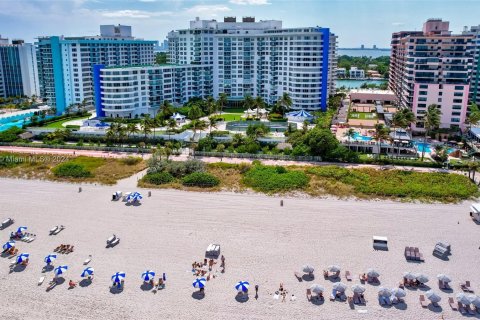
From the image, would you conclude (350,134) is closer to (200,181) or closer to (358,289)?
(200,181)

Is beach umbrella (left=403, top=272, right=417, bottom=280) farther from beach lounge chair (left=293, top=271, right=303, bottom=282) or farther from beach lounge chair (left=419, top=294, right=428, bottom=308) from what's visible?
beach lounge chair (left=293, top=271, right=303, bottom=282)

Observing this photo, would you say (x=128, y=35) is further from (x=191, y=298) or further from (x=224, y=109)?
(x=191, y=298)

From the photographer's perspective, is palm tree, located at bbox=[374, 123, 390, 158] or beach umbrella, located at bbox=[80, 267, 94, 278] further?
palm tree, located at bbox=[374, 123, 390, 158]

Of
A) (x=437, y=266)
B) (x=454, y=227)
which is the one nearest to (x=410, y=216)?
(x=454, y=227)

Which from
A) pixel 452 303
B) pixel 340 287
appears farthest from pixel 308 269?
pixel 452 303

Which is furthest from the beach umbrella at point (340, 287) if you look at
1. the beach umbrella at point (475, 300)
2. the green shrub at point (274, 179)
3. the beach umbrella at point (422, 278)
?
the green shrub at point (274, 179)

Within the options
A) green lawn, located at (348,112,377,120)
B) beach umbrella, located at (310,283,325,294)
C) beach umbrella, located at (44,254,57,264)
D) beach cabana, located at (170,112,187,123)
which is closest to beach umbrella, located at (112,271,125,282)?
beach umbrella, located at (44,254,57,264)
